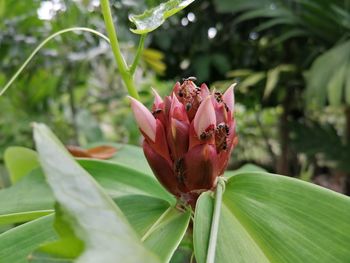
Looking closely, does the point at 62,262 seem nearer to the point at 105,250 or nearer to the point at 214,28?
the point at 105,250

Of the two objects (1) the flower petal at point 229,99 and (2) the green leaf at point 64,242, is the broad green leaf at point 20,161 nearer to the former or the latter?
(1) the flower petal at point 229,99

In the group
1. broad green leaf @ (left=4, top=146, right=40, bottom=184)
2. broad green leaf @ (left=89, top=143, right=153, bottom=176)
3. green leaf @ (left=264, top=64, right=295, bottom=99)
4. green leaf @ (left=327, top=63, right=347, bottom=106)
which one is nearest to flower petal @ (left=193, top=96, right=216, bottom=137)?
broad green leaf @ (left=89, top=143, right=153, bottom=176)

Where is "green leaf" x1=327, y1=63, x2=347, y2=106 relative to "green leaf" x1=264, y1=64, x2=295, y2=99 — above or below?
below

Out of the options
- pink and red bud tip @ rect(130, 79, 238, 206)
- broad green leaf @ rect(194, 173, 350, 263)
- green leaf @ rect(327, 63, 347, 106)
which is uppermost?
green leaf @ rect(327, 63, 347, 106)

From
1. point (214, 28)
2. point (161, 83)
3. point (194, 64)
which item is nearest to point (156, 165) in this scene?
point (194, 64)

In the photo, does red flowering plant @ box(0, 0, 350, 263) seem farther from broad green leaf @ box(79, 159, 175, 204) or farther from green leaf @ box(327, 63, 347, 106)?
green leaf @ box(327, 63, 347, 106)

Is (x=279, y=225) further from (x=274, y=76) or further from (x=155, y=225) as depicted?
(x=274, y=76)
